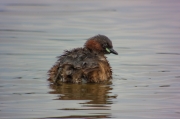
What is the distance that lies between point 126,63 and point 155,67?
717 mm

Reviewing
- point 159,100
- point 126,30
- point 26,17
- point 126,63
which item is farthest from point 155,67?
point 26,17

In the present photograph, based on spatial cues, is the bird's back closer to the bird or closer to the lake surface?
the bird

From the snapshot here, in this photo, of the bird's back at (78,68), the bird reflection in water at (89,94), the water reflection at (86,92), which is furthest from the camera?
the bird's back at (78,68)

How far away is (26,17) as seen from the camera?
21281mm

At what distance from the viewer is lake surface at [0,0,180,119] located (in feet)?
35.7

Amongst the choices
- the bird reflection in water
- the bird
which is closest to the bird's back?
the bird

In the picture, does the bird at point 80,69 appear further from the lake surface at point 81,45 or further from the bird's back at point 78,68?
the lake surface at point 81,45

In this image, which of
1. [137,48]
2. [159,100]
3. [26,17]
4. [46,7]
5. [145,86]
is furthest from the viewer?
[46,7]

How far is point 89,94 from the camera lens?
40.0 feet

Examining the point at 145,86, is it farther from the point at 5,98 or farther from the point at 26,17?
the point at 26,17

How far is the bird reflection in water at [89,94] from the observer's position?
11.1 meters

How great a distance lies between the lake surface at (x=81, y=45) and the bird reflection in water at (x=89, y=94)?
0.04ft

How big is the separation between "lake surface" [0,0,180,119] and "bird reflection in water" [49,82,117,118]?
1cm

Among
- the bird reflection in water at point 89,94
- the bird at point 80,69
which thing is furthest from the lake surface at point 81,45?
the bird at point 80,69
